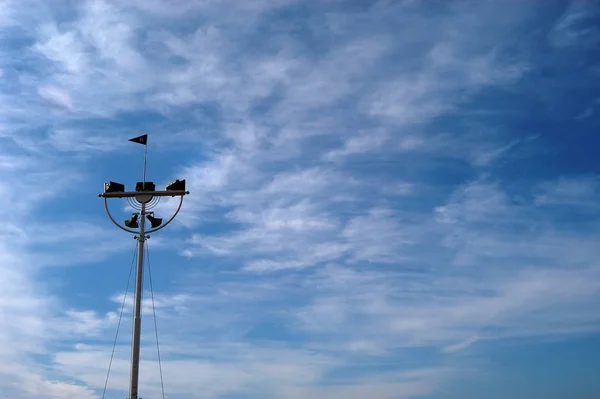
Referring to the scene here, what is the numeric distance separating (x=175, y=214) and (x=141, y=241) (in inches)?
119

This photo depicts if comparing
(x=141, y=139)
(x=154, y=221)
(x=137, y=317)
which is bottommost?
(x=137, y=317)

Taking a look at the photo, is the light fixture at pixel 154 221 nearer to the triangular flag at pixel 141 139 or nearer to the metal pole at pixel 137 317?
the metal pole at pixel 137 317

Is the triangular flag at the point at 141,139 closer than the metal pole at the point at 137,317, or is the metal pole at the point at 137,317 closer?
the metal pole at the point at 137,317

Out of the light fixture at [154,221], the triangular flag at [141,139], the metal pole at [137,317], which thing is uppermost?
the triangular flag at [141,139]

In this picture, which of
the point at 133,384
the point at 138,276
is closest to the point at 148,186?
the point at 138,276

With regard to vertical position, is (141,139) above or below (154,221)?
above

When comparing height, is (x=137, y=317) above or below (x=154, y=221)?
below

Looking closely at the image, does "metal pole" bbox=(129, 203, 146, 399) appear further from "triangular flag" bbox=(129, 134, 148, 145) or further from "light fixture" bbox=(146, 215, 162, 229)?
"triangular flag" bbox=(129, 134, 148, 145)

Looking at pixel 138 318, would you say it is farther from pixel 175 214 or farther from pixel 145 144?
pixel 145 144

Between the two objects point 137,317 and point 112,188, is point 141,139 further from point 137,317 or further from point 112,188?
point 137,317

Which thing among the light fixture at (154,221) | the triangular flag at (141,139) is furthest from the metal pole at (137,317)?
the triangular flag at (141,139)

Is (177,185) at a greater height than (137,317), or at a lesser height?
greater

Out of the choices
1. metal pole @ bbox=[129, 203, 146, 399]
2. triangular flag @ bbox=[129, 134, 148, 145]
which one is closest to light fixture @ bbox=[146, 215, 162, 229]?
metal pole @ bbox=[129, 203, 146, 399]

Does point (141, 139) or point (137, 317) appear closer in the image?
point (137, 317)
